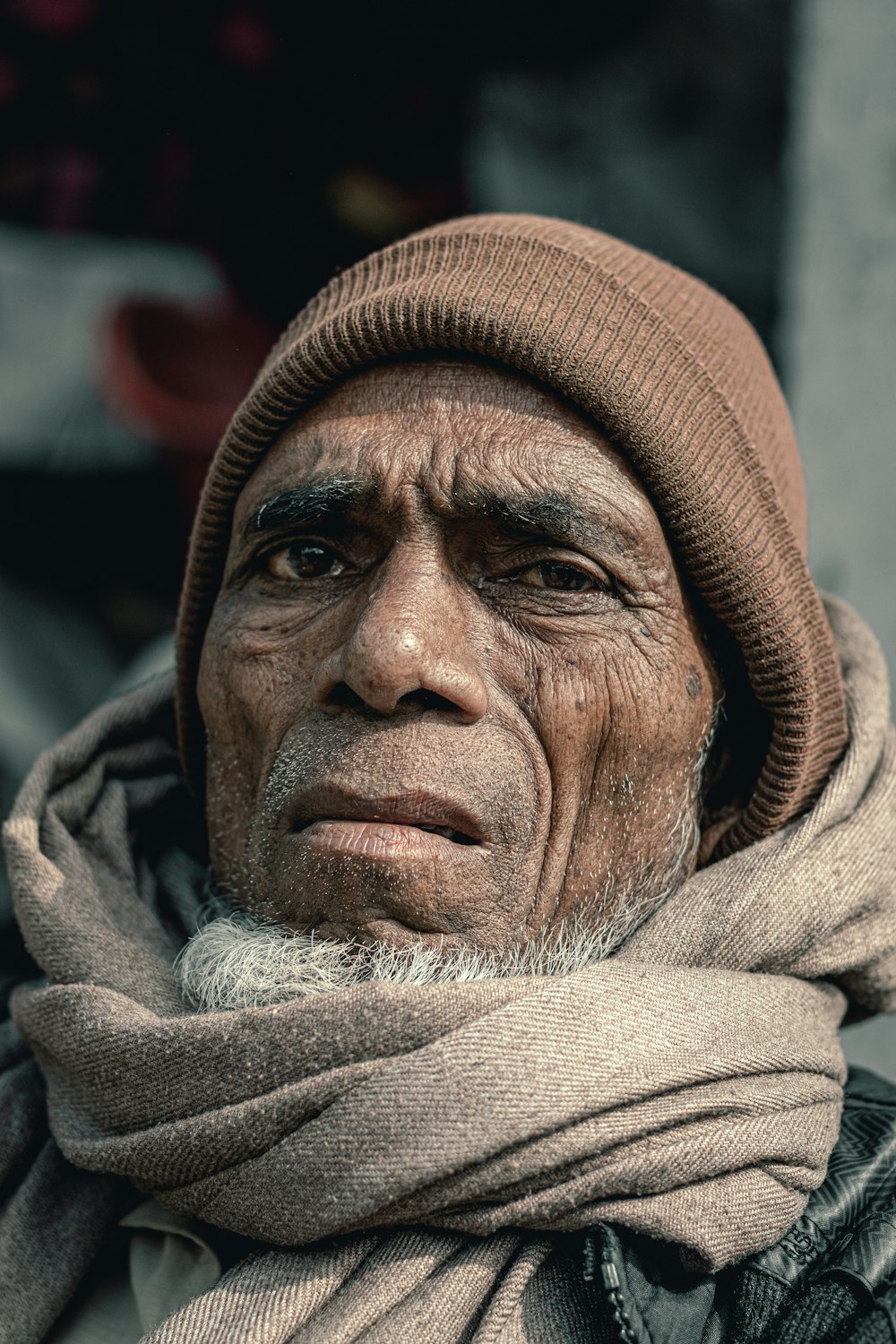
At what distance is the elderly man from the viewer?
5.59 ft

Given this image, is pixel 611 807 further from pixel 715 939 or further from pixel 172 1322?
pixel 172 1322

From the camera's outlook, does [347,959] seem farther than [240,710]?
No

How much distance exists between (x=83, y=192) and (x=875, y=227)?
278cm

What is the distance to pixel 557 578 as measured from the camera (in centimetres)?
217

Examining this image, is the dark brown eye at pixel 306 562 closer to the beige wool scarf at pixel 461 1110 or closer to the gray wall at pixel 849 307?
the beige wool scarf at pixel 461 1110

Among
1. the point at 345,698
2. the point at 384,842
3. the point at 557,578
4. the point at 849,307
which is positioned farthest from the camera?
the point at 849,307

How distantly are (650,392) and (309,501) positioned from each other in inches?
24.1

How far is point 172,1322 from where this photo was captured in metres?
1.68

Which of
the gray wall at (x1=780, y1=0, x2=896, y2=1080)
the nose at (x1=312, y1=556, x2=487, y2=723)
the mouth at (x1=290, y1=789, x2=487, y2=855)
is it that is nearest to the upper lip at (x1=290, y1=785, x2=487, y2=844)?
the mouth at (x1=290, y1=789, x2=487, y2=855)

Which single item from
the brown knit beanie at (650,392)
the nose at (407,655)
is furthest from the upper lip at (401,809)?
the brown knit beanie at (650,392)

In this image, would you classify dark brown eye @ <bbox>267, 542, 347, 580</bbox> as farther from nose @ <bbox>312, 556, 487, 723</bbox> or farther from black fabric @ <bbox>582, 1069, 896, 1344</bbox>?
black fabric @ <bbox>582, 1069, 896, 1344</bbox>

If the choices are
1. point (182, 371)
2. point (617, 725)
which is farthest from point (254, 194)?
point (617, 725)

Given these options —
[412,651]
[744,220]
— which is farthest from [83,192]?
[412,651]

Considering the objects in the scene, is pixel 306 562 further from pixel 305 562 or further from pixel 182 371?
pixel 182 371
